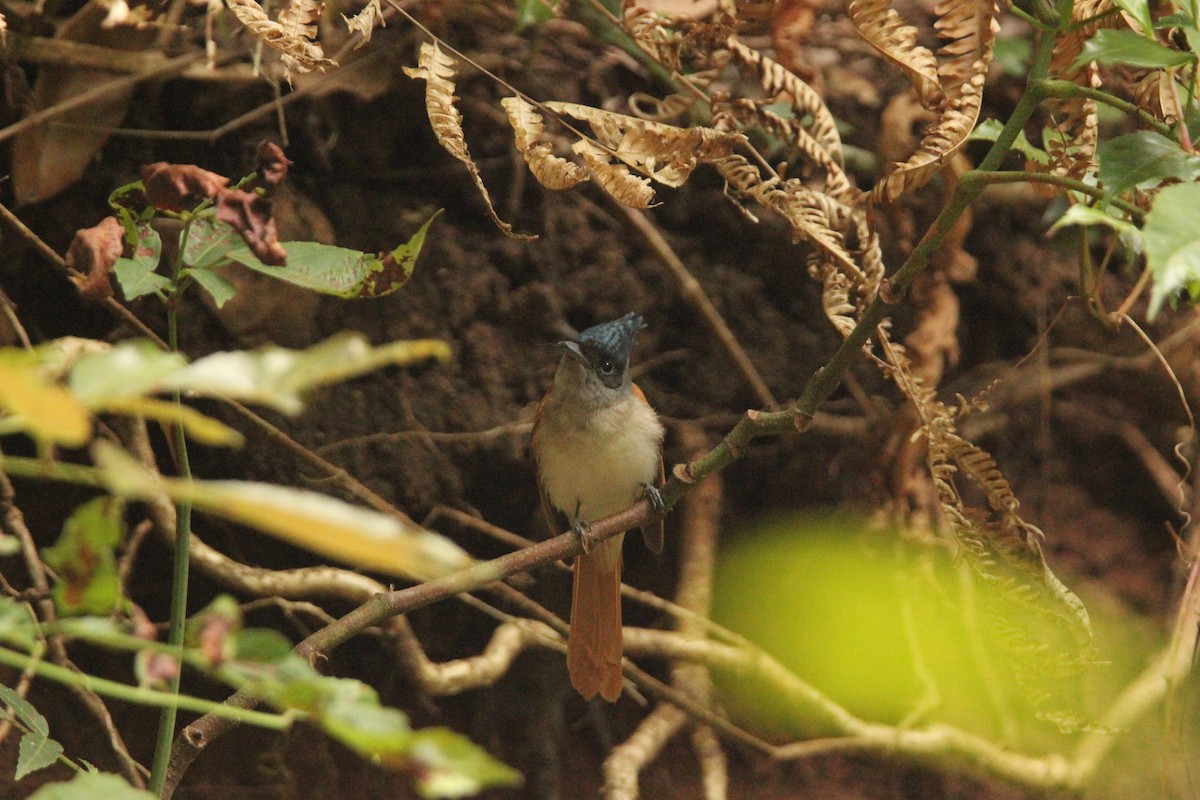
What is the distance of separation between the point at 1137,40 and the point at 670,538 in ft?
6.52

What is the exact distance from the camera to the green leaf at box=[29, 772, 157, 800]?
30.5 inches

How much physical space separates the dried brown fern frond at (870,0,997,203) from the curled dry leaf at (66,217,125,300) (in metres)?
1.00

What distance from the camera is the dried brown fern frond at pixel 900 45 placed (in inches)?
60.8

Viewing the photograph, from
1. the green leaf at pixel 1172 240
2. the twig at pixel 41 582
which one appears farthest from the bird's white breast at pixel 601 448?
the green leaf at pixel 1172 240

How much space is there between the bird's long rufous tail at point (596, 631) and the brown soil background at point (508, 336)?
1.37 feet

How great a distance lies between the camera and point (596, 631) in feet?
8.11

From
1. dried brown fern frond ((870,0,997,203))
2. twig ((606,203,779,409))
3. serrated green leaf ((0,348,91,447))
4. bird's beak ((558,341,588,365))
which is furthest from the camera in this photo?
twig ((606,203,779,409))

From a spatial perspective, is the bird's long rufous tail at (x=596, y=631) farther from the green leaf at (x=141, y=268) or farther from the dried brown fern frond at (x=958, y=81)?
the green leaf at (x=141, y=268)

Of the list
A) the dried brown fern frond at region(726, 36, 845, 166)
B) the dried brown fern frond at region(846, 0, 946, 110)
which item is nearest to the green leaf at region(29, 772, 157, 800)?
the dried brown fern frond at region(846, 0, 946, 110)

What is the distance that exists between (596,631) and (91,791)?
1.73m

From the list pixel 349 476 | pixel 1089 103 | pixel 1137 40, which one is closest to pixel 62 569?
pixel 1137 40

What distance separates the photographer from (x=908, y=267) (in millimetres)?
1303

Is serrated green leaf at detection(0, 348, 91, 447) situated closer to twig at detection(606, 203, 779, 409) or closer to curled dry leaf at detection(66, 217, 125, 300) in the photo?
curled dry leaf at detection(66, 217, 125, 300)

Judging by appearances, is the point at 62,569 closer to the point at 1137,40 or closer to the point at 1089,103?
the point at 1137,40
